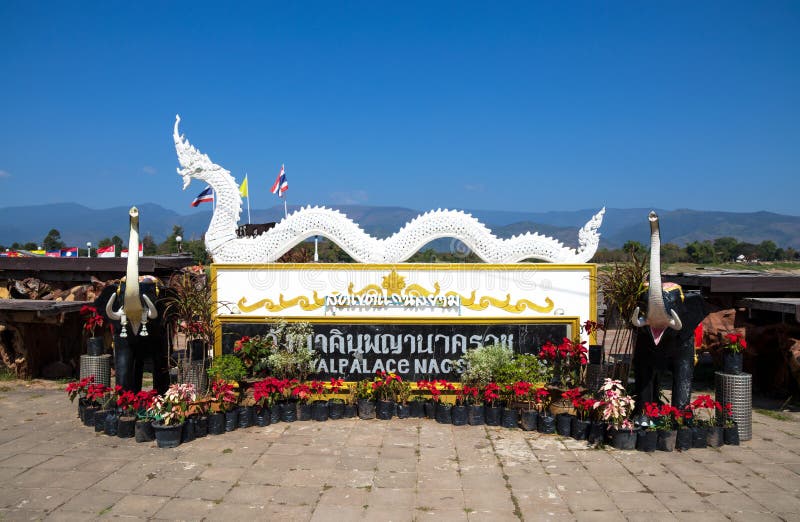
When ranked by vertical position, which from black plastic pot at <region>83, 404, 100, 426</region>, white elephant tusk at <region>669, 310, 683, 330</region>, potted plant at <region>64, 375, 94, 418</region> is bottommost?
black plastic pot at <region>83, 404, 100, 426</region>

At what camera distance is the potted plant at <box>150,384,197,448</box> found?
→ 7.42 m

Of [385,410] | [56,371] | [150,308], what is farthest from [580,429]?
[56,371]

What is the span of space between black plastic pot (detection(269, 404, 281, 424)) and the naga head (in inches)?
197

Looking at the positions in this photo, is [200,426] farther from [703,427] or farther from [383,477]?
[703,427]

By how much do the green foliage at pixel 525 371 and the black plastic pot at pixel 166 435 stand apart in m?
4.41

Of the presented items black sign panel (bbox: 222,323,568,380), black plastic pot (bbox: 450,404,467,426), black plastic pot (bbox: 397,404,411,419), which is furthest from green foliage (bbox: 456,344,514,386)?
black plastic pot (bbox: 397,404,411,419)

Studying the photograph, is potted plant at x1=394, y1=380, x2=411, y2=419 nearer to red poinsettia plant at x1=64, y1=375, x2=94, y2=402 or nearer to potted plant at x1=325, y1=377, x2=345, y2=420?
potted plant at x1=325, y1=377, x2=345, y2=420

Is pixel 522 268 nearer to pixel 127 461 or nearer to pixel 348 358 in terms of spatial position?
pixel 348 358

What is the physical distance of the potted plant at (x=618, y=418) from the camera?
7.41 metres

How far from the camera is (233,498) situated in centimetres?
594

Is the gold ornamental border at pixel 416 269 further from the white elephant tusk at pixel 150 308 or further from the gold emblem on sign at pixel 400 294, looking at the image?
the white elephant tusk at pixel 150 308

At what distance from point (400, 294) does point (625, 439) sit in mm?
3999

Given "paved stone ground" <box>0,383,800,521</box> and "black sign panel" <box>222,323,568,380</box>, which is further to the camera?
"black sign panel" <box>222,323,568,380</box>

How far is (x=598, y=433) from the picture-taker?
25.0 ft
